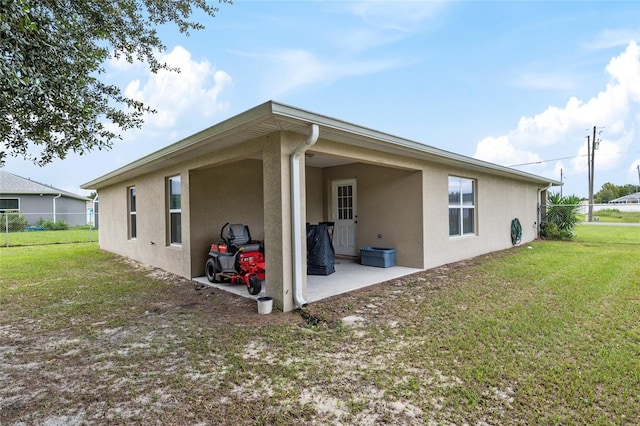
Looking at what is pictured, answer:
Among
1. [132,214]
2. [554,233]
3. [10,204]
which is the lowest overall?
[554,233]

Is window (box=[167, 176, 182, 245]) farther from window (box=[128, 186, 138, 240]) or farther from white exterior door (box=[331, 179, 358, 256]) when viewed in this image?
white exterior door (box=[331, 179, 358, 256])

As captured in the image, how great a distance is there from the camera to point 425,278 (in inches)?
238

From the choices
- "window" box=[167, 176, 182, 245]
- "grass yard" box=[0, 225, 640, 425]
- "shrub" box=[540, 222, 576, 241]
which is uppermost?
"window" box=[167, 176, 182, 245]

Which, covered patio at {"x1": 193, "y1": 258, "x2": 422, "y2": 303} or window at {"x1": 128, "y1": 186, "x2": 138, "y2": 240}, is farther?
window at {"x1": 128, "y1": 186, "x2": 138, "y2": 240}

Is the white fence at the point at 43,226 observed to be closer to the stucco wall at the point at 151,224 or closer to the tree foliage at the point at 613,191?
the stucco wall at the point at 151,224

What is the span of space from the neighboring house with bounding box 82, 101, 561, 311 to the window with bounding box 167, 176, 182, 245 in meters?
0.02

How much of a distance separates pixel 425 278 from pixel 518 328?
2.49 meters

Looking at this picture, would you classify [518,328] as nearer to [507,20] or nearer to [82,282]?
[82,282]

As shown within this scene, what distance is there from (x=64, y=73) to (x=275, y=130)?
6.85ft

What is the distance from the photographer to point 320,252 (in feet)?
21.0

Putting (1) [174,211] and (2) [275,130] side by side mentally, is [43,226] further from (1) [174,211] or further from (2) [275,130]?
(2) [275,130]

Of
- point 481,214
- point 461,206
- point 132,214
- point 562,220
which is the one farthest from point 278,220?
point 562,220

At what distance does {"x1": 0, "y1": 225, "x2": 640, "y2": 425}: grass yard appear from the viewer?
7.21ft

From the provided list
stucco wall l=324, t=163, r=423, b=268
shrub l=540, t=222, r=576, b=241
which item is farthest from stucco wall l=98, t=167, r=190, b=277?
shrub l=540, t=222, r=576, b=241
